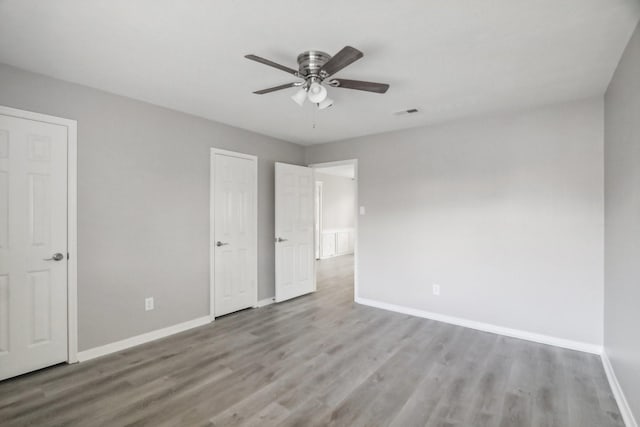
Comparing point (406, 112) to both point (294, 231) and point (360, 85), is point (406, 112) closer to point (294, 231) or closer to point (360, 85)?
point (360, 85)

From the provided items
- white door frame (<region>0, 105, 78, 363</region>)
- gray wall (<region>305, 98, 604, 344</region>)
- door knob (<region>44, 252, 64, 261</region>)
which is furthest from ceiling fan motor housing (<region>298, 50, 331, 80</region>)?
door knob (<region>44, 252, 64, 261</region>)

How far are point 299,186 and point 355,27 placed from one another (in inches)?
123

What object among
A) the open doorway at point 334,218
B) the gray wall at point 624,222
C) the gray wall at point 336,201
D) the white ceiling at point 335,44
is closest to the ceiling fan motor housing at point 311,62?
the white ceiling at point 335,44

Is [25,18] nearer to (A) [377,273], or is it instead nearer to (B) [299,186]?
(B) [299,186]

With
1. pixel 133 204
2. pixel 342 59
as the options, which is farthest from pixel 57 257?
pixel 342 59

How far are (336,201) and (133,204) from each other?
668cm

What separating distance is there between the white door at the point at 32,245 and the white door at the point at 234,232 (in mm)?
1487

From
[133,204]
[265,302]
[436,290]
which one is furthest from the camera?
[265,302]

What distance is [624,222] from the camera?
216cm

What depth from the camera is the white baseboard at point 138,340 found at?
2.82 metres

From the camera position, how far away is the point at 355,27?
6.24 ft

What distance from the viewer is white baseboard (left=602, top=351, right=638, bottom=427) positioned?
1.93 meters

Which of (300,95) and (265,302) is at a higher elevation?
(300,95)

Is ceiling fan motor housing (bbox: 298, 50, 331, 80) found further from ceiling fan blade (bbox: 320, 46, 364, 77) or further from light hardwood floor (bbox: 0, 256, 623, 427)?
light hardwood floor (bbox: 0, 256, 623, 427)
